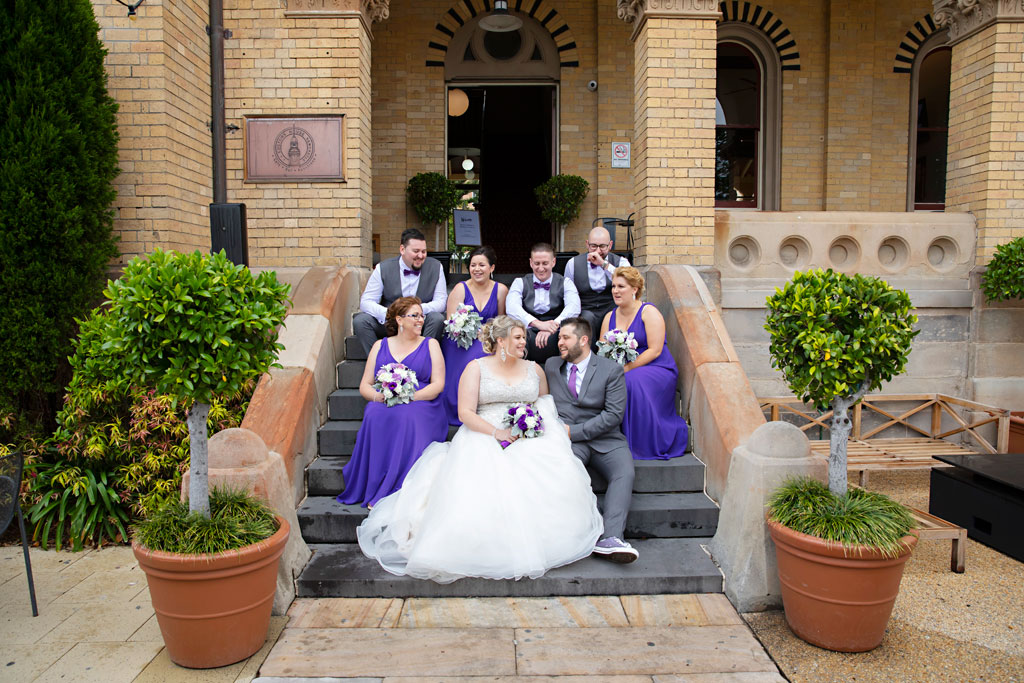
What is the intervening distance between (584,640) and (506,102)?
12.2m

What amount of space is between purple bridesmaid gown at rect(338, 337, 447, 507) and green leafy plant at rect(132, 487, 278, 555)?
106 centimetres

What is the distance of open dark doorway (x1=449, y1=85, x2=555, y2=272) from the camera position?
13.8 meters

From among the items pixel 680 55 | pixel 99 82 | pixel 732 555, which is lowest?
pixel 732 555

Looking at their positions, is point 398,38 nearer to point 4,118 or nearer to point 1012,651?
point 4,118

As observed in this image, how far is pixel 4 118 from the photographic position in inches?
195

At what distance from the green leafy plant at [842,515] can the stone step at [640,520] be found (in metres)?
0.80

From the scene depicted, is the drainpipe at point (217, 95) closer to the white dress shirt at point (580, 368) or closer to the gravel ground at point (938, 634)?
the white dress shirt at point (580, 368)

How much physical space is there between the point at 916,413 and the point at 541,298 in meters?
4.39

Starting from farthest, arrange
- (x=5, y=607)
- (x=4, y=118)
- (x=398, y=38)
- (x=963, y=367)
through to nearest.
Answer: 1. (x=398, y=38)
2. (x=963, y=367)
3. (x=4, y=118)
4. (x=5, y=607)

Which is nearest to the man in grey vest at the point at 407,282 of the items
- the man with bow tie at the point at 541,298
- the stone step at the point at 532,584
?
the man with bow tie at the point at 541,298

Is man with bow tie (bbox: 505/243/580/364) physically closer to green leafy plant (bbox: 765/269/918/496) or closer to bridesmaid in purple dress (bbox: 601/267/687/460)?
bridesmaid in purple dress (bbox: 601/267/687/460)

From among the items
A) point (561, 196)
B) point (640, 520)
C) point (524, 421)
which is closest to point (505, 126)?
point (561, 196)

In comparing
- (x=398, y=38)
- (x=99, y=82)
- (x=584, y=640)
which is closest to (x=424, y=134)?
(x=398, y=38)

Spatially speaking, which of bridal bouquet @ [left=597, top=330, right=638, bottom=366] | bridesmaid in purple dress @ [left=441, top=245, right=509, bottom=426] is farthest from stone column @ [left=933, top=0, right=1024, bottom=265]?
bridesmaid in purple dress @ [left=441, top=245, right=509, bottom=426]
